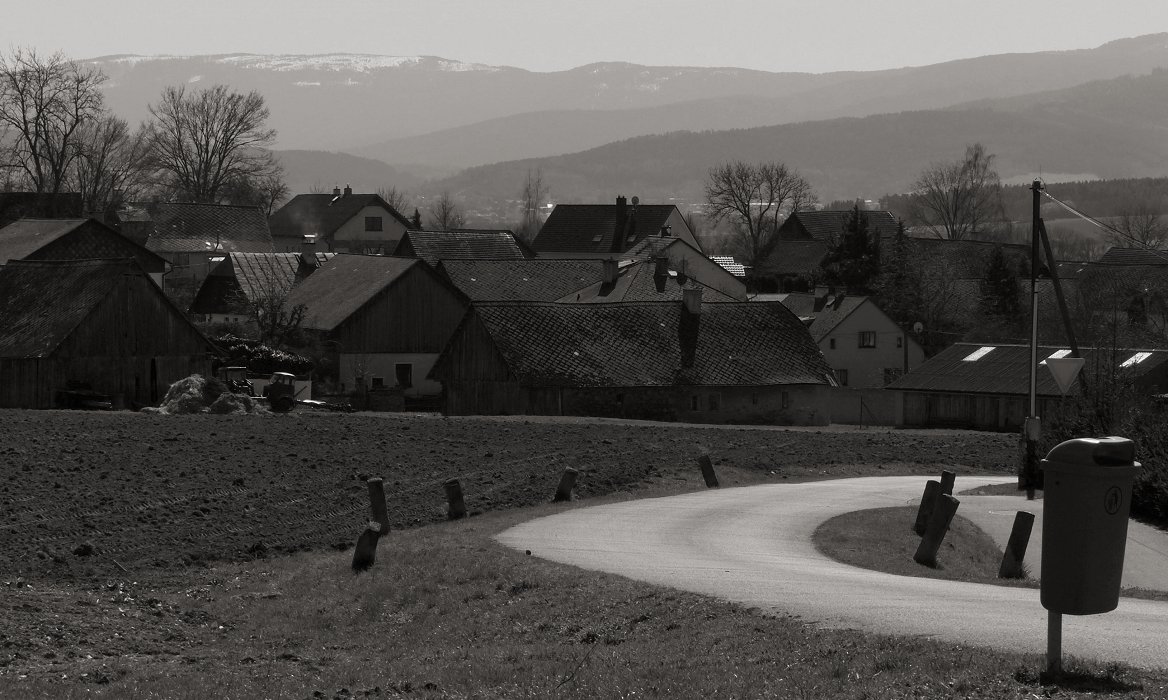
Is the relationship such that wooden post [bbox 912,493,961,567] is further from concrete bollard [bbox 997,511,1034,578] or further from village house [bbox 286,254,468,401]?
village house [bbox 286,254,468,401]

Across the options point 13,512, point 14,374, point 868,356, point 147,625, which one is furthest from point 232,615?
point 868,356

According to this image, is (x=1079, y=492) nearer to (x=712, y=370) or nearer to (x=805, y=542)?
(x=805, y=542)

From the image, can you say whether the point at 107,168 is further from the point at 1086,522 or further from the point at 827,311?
the point at 1086,522

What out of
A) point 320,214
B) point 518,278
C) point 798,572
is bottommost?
point 798,572

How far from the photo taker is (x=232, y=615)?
54.9 feet

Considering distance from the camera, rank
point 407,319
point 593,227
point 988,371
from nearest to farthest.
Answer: point 988,371 → point 407,319 → point 593,227

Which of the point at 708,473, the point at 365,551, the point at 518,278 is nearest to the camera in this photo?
the point at 365,551

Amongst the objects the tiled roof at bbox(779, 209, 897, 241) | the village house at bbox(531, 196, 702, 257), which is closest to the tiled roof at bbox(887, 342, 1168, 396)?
the village house at bbox(531, 196, 702, 257)

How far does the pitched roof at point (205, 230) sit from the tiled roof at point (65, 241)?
24.0 meters

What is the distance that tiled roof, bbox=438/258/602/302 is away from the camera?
81.4 m

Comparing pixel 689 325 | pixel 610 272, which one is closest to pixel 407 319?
pixel 689 325

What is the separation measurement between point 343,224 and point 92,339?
8428cm

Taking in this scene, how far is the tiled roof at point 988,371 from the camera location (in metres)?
63.0

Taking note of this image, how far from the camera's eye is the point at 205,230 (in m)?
107
